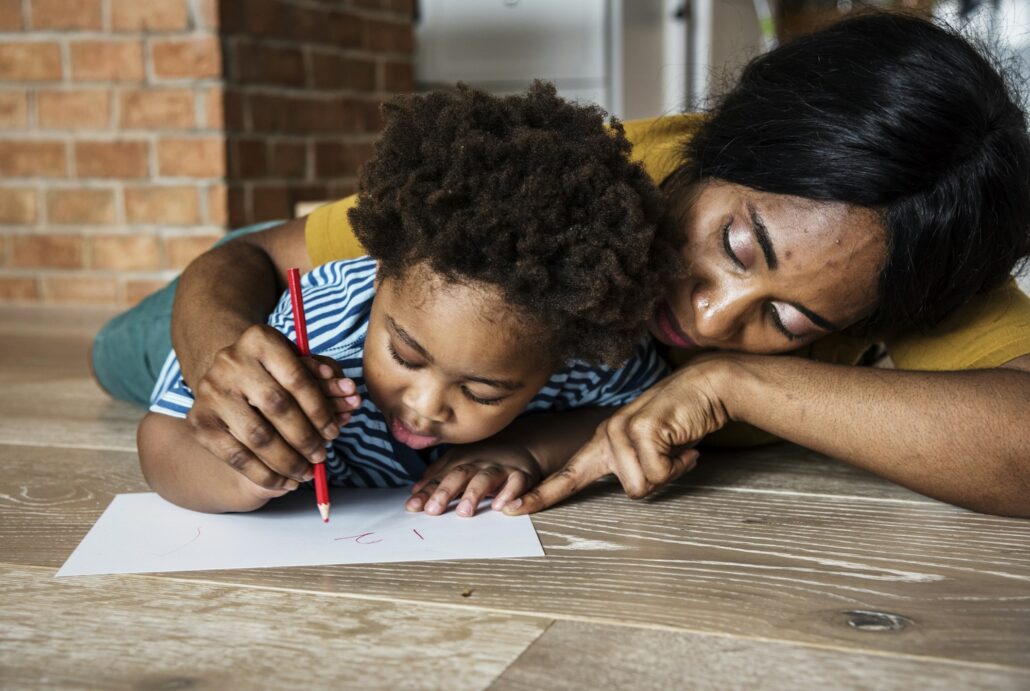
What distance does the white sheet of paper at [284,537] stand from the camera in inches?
Result: 39.1

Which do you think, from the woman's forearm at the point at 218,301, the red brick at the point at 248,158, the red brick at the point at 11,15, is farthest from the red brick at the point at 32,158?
the woman's forearm at the point at 218,301

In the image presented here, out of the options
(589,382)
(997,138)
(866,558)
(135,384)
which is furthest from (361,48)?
(866,558)

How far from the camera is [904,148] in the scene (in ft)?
3.77

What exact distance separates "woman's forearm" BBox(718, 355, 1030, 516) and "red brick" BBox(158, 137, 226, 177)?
174cm

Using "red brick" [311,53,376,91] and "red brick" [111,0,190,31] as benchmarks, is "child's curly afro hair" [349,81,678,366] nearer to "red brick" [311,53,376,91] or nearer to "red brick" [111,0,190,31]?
"red brick" [111,0,190,31]

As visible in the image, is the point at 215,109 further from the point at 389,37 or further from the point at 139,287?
the point at 389,37

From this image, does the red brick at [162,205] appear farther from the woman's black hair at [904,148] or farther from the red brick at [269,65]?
the woman's black hair at [904,148]

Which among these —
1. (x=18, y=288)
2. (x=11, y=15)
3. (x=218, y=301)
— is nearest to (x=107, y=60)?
(x=11, y=15)

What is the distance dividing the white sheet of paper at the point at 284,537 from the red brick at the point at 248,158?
5.01ft

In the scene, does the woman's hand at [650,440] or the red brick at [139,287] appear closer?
the woman's hand at [650,440]

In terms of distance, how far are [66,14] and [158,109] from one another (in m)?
0.34

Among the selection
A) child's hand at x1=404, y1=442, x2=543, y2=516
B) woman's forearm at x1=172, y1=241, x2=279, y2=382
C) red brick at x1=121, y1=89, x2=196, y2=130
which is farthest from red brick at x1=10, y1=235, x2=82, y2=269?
child's hand at x1=404, y1=442, x2=543, y2=516

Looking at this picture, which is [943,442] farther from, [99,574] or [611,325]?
[99,574]

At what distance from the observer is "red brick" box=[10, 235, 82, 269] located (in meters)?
2.82
